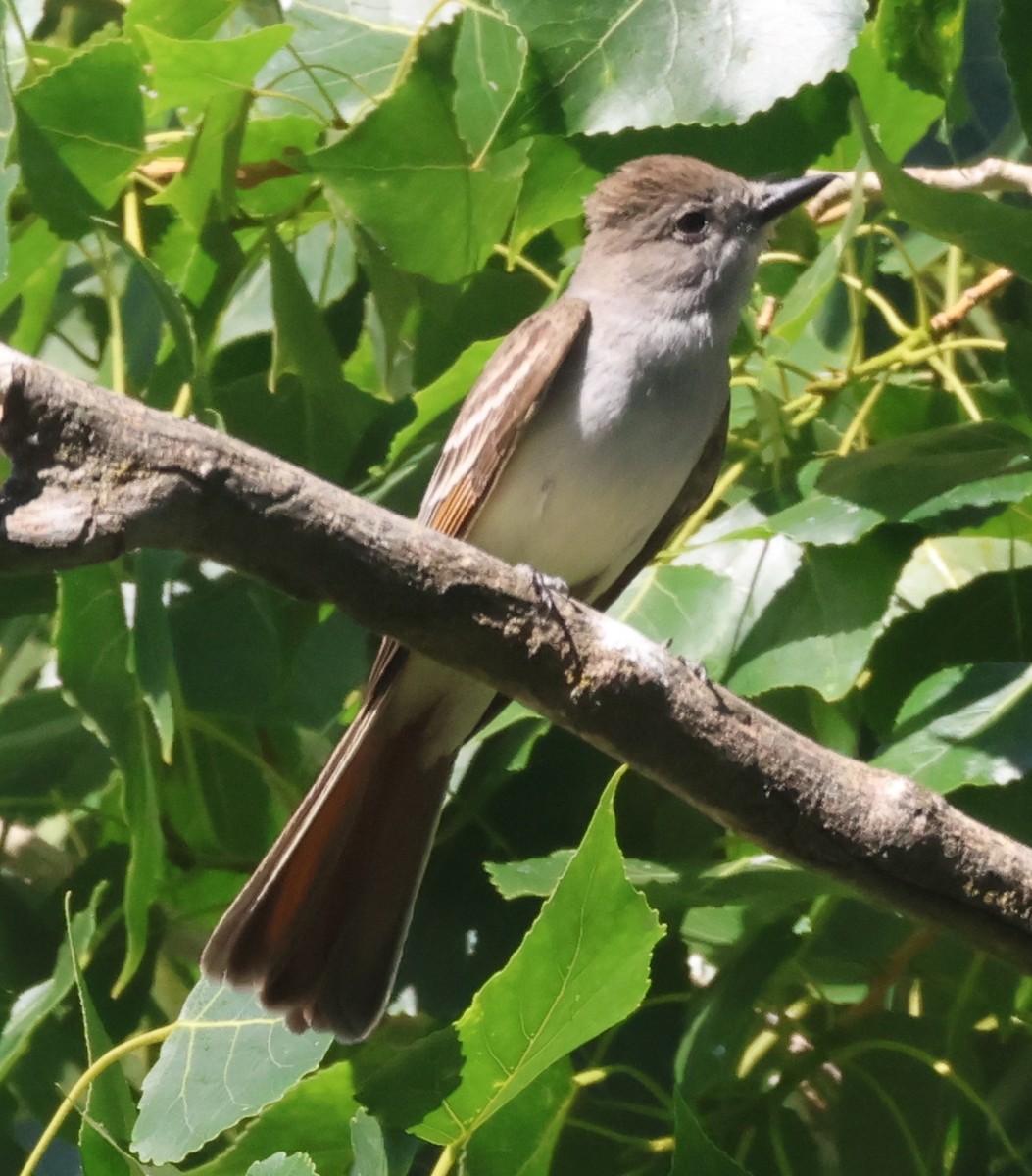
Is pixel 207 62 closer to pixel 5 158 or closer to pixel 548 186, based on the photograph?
pixel 5 158

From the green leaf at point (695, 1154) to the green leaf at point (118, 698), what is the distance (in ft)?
2.06

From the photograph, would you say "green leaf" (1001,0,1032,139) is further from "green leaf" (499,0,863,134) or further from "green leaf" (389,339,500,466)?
"green leaf" (389,339,500,466)

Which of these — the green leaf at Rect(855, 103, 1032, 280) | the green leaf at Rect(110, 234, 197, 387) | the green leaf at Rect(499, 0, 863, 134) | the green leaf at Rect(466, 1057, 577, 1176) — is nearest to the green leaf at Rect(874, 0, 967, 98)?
the green leaf at Rect(499, 0, 863, 134)

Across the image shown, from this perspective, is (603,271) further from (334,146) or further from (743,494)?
(334,146)

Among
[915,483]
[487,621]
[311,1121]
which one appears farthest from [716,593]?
[311,1121]

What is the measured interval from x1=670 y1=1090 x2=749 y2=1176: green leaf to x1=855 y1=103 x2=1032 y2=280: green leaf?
0.95 m

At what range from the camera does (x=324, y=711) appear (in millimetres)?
1912

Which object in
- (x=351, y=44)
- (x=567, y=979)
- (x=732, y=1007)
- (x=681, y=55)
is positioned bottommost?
(x=732, y=1007)

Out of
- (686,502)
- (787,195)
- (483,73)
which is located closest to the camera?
(483,73)

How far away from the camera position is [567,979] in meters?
1.38

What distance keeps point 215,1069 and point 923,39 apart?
1.43m

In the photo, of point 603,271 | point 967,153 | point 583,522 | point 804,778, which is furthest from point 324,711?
point 967,153

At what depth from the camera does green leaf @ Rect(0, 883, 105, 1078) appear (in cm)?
173

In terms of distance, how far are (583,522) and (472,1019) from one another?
96 cm
